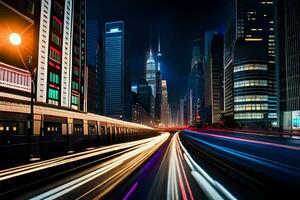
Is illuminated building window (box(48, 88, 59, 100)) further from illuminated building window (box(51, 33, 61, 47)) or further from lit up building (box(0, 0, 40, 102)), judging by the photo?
lit up building (box(0, 0, 40, 102))

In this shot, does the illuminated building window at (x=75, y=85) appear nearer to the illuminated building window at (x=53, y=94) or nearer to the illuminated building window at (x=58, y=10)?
the illuminated building window at (x=53, y=94)

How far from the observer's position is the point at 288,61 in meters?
123

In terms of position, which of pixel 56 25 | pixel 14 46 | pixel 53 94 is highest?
pixel 56 25

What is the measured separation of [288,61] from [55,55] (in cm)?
8603

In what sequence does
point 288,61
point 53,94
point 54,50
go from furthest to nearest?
point 288,61
point 54,50
point 53,94

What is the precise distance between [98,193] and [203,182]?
526 cm

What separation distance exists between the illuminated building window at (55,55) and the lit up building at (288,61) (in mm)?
81364

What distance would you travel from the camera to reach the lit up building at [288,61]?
4614 inches

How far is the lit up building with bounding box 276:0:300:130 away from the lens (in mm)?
117188

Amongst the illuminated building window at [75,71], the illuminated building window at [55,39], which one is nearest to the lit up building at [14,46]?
the illuminated building window at [55,39]

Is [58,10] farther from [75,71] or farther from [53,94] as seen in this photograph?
[53,94]

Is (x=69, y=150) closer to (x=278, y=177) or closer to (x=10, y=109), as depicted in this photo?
(x=10, y=109)

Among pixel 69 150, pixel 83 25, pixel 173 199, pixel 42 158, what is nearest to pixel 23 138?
pixel 42 158

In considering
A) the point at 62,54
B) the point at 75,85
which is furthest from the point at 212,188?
the point at 75,85
